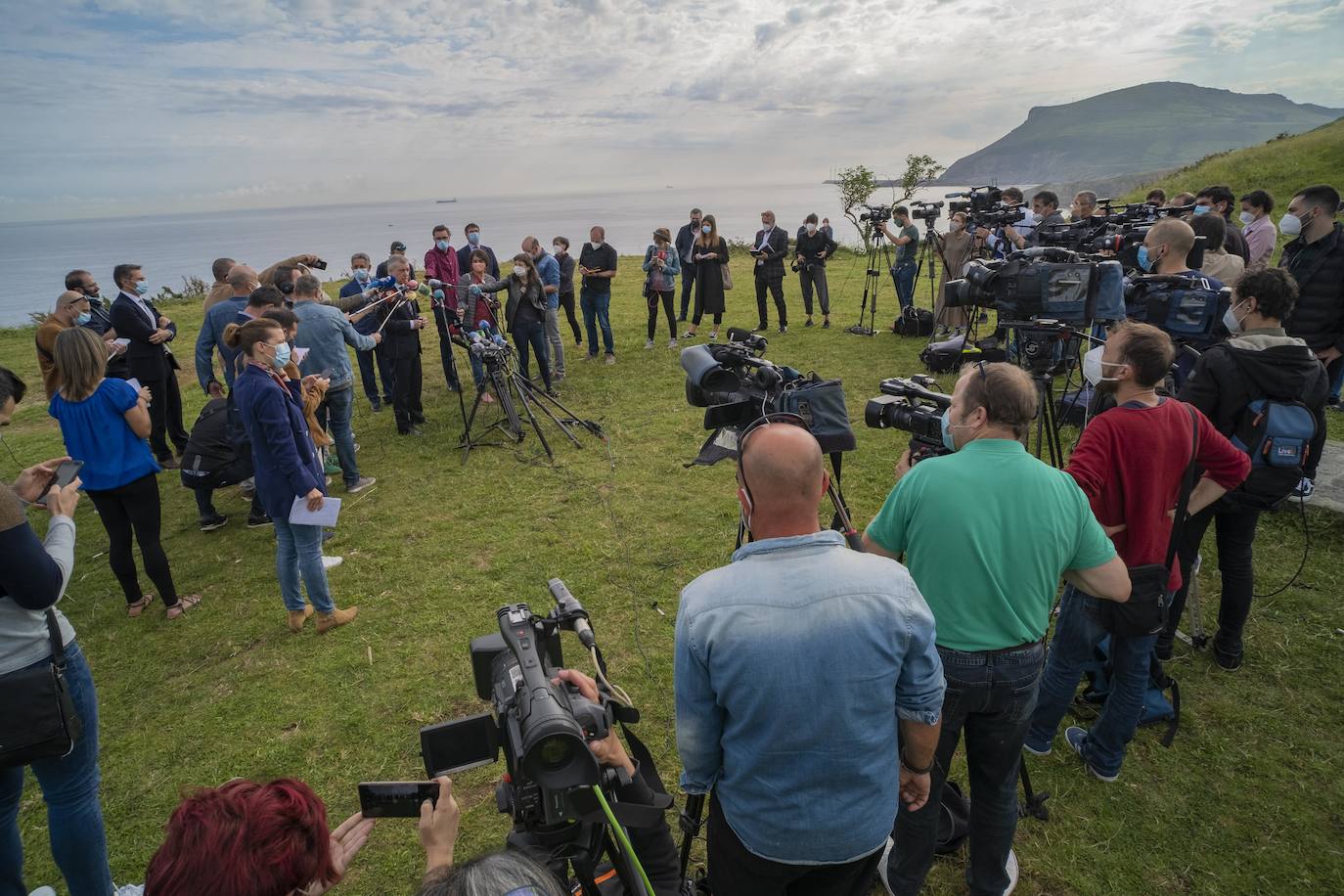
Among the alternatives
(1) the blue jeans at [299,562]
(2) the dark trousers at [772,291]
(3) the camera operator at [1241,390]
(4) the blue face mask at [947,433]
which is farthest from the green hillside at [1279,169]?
(1) the blue jeans at [299,562]

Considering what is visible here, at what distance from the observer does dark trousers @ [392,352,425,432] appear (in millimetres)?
7434

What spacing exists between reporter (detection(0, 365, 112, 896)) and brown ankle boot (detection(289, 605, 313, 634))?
1.91 metres

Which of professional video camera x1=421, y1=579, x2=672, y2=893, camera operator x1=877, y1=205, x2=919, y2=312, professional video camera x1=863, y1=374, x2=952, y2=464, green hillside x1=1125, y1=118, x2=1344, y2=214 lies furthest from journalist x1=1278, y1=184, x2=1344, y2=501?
green hillside x1=1125, y1=118, x2=1344, y2=214

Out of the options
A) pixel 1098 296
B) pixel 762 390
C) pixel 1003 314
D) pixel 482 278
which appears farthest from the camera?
pixel 482 278

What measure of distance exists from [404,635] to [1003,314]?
4.28 metres

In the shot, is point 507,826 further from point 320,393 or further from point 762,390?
point 320,393

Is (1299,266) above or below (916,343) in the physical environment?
above

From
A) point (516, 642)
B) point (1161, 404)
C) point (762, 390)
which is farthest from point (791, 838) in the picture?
point (1161, 404)

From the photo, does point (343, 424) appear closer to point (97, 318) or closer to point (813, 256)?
point (97, 318)

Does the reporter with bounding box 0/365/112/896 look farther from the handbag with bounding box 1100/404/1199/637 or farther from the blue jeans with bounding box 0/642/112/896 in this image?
the handbag with bounding box 1100/404/1199/637

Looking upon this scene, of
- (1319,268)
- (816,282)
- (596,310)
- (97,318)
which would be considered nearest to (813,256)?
(816,282)

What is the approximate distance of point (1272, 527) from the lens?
15.5 ft

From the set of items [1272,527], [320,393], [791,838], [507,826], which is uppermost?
[320,393]

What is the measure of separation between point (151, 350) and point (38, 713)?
552 cm
